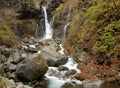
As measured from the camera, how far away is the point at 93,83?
13898mm

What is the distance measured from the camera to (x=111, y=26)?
17.0 meters

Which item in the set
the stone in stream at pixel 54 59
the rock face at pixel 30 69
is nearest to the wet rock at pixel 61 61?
the stone in stream at pixel 54 59

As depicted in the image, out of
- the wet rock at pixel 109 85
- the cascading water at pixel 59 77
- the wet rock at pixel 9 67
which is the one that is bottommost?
the cascading water at pixel 59 77

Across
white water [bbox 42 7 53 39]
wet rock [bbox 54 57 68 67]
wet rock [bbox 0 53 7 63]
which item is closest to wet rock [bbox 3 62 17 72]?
wet rock [bbox 0 53 7 63]

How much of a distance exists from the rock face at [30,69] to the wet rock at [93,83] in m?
2.75

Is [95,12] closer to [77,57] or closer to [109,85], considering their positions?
[77,57]

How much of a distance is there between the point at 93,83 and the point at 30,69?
3.75 metres

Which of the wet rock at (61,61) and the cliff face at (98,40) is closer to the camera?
the cliff face at (98,40)

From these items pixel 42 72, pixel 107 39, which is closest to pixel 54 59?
pixel 42 72

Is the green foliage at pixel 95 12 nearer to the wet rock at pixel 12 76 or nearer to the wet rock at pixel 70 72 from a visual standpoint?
the wet rock at pixel 70 72

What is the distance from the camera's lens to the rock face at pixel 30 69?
49.6ft

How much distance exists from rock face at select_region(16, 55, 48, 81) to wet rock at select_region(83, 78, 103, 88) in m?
2.75

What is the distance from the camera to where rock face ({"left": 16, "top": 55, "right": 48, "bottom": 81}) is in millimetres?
15117

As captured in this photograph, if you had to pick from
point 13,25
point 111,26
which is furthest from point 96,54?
point 13,25
